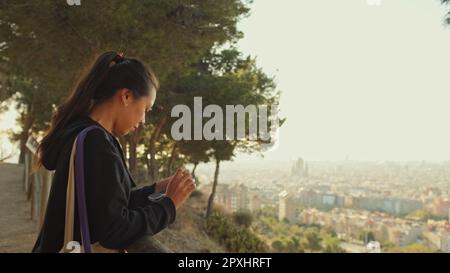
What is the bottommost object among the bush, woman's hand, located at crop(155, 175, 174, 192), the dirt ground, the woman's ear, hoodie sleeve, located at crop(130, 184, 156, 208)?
the bush

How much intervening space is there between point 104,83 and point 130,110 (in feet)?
0.27

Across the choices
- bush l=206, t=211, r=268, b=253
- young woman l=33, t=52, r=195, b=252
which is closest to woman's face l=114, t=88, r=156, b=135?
young woman l=33, t=52, r=195, b=252

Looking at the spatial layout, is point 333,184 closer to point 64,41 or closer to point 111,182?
point 64,41

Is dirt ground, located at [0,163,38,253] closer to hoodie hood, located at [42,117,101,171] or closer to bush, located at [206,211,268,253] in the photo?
hoodie hood, located at [42,117,101,171]

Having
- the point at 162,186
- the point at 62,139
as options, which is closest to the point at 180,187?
the point at 162,186

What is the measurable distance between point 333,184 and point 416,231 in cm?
300

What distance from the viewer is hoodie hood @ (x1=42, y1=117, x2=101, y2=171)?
0.95 metres

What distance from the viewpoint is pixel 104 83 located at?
1028mm

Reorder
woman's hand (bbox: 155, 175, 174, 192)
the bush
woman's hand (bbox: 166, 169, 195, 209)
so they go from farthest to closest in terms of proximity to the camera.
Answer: the bush
woman's hand (bbox: 155, 175, 174, 192)
woman's hand (bbox: 166, 169, 195, 209)

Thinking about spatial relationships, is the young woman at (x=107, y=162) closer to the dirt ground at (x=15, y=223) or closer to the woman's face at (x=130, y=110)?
the woman's face at (x=130, y=110)

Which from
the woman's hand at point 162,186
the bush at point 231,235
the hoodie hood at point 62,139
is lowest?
the bush at point 231,235

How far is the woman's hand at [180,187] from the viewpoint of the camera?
1000 millimetres

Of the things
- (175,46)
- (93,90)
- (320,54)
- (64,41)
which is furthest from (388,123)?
(93,90)

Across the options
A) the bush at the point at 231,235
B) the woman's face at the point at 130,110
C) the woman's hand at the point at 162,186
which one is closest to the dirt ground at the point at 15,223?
the woman's hand at the point at 162,186
